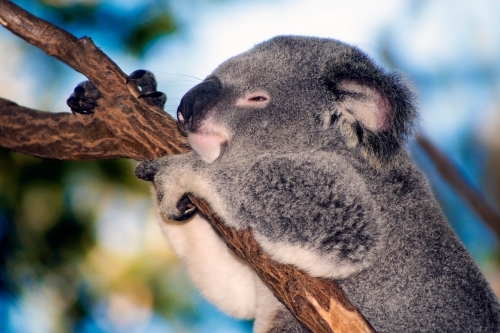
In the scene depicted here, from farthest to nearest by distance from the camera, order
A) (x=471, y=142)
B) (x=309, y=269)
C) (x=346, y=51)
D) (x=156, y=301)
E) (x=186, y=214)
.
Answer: (x=471, y=142), (x=156, y=301), (x=346, y=51), (x=186, y=214), (x=309, y=269)

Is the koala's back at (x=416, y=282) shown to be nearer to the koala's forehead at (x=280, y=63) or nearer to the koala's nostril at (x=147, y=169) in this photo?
the koala's forehead at (x=280, y=63)

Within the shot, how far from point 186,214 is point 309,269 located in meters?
0.64

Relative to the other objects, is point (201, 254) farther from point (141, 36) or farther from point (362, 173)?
point (141, 36)

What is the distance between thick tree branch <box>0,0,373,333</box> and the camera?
2238mm

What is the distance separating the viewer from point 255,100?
271cm

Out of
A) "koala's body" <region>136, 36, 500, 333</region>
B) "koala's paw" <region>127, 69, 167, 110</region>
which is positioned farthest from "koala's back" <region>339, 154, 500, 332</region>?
"koala's paw" <region>127, 69, 167, 110</region>

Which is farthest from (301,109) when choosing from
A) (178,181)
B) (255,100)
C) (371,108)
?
(178,181)

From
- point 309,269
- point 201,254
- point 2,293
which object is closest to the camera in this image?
point 309,269

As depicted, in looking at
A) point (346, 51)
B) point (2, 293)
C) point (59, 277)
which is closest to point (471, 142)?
point (346, 51)

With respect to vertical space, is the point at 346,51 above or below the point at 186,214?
above

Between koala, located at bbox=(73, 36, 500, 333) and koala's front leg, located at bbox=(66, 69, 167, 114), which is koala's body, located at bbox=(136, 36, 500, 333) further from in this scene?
koala's front leg, located at bbox=(66, 69, 167, 114)

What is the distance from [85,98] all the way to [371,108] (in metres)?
1.61

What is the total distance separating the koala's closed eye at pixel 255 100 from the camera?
269 cm

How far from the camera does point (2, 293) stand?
183 inches
